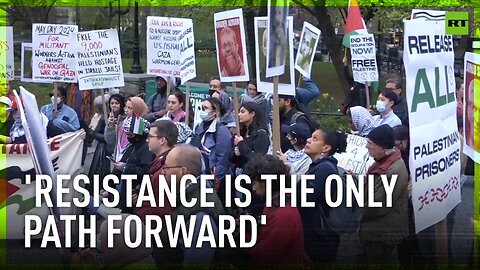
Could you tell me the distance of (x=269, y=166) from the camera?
463 cm

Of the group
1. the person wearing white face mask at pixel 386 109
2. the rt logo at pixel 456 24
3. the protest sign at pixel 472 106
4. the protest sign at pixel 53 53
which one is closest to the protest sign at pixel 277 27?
the rt logo at pixel 456 24

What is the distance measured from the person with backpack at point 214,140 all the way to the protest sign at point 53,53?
7.56 ft

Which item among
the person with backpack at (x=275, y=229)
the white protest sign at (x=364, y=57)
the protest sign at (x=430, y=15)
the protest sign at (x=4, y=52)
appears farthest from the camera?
the white protest sign at (x=364, y=57)

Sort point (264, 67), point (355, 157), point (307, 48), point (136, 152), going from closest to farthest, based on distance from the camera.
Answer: point (355, 157)
point (136, 152)
point (264, 67)
point (307, 48)

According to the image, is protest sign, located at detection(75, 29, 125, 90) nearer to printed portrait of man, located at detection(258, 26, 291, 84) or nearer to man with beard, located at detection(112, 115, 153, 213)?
man with beard, located at detection(112, 115, 153, 213)

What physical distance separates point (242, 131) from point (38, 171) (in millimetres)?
3343

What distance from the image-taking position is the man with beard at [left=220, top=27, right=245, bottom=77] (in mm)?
7341

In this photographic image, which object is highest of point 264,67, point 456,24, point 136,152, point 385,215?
point 456,24

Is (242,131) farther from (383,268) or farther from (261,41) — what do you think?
(383,268)

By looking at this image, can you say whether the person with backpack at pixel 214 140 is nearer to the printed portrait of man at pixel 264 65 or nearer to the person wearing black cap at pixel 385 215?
the printed portrait of man at pixel 264 65

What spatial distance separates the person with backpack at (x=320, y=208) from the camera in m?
5.08

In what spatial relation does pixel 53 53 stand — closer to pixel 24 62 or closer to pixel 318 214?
pixel 24 62

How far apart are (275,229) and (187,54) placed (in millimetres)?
4513

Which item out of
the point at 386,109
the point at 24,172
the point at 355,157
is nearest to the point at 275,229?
the point at 355,157
